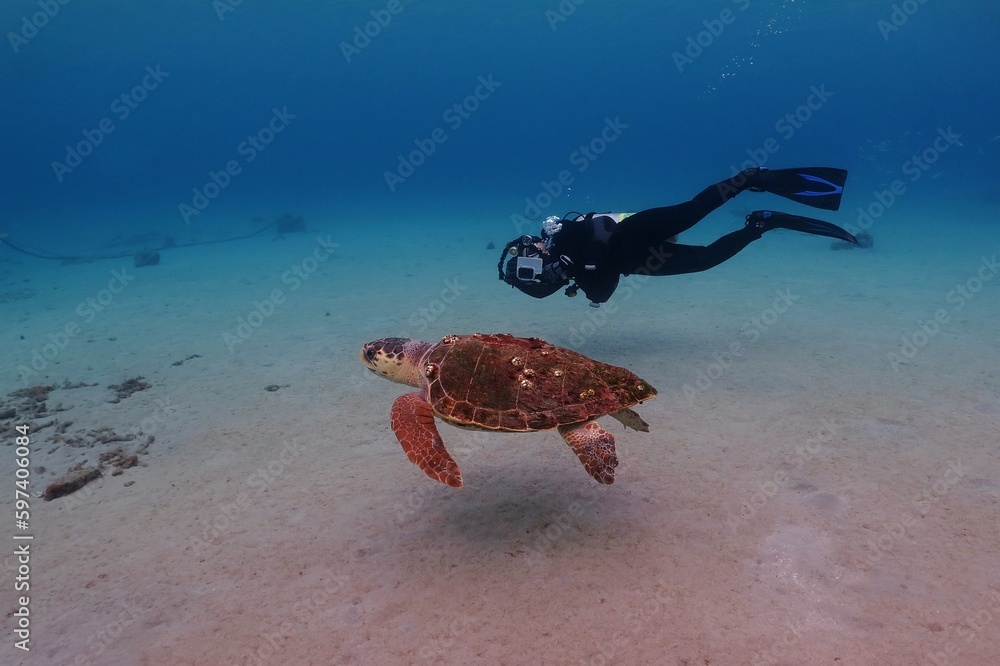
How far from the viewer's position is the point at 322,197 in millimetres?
66688

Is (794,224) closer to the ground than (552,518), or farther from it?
farther from it

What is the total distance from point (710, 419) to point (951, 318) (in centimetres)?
812

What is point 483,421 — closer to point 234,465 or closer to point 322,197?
point 234,465

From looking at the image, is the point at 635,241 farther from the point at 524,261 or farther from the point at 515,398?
the point at 515,398

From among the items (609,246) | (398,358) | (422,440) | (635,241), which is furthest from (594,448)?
(635,241)

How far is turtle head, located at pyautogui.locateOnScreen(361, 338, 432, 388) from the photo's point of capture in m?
4.81

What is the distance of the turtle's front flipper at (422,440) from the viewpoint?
3.50m

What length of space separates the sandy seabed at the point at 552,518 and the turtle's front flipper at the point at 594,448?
714 mm

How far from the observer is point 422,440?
374 centimetres

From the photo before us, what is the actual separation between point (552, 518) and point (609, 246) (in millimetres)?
5177

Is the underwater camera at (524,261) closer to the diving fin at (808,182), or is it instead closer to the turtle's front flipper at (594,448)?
the turtle's front flipper at (594,448)

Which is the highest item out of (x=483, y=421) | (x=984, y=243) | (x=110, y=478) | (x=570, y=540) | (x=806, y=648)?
(x=984, y=243)

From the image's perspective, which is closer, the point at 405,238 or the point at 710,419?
the point at 710,419

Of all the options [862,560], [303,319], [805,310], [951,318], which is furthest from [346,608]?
[951,318]
